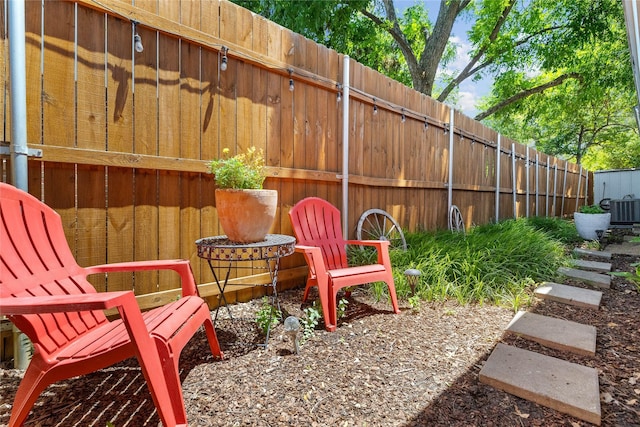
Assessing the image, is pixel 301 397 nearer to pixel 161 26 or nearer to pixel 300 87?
pixel 161 26

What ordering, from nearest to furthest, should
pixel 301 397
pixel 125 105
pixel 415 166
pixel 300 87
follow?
pixel 301 397
pixel 125 105
pixel 300 87
pixel 415 166

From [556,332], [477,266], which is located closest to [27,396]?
[556,332]

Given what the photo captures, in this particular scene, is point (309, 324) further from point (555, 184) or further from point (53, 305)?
point (555, 184)

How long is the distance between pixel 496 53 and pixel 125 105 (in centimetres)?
905

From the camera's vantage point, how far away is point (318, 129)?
2867 millimetres

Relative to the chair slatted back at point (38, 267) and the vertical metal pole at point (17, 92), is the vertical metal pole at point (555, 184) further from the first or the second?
the vertical metal pole at point (17, 92)

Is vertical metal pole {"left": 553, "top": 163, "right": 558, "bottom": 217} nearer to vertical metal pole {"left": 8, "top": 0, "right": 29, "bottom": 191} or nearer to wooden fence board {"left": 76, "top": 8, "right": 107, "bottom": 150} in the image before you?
wooden fence board {"left": 76, "top": 8, "right": 107, "bottom": 150}

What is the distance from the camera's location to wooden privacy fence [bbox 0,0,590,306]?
1.59 m

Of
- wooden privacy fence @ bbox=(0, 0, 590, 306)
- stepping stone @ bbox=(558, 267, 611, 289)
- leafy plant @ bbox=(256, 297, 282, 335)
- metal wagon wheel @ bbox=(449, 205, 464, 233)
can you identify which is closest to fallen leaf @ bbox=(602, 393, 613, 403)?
leafy plant @ bbox=(256, 297, 282, 335)

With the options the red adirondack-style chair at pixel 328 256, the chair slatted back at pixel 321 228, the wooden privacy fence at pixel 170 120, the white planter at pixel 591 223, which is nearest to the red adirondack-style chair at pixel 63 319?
the wooden privacy fence at pixel 170 120

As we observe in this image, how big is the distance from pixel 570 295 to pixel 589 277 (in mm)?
779

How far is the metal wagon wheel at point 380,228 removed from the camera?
10.8 ft

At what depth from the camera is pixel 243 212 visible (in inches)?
68.2

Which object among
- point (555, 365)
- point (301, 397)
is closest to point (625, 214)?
point (555, 365)
